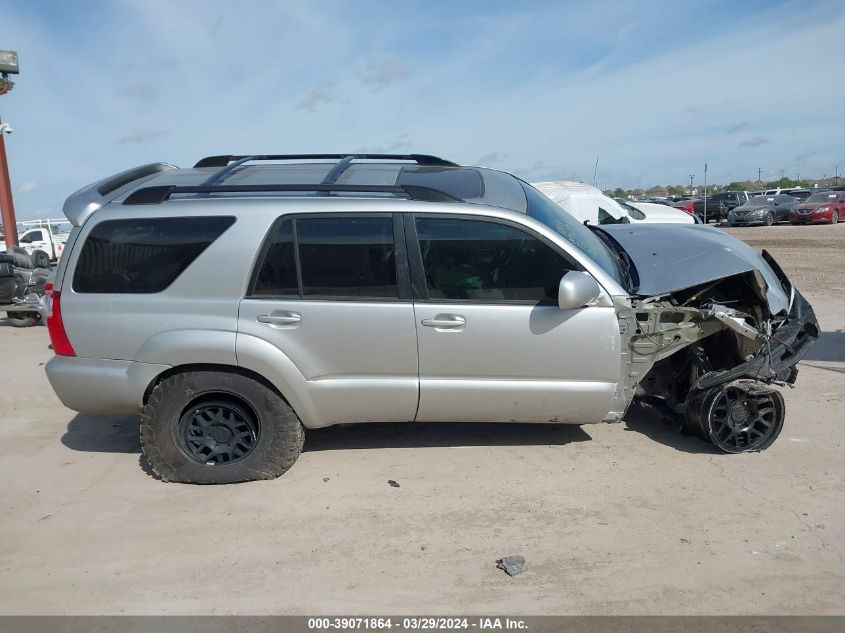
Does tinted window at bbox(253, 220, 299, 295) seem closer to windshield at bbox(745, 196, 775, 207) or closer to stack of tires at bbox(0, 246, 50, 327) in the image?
stack of tires at bbox(0, 246, 50, 327)

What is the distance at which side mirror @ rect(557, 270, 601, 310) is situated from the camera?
4.06m

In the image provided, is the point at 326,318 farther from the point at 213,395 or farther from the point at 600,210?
the point at 600,210

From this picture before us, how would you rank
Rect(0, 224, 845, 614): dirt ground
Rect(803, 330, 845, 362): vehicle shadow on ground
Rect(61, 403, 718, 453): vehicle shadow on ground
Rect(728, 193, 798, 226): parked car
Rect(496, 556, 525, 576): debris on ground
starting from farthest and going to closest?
Rect(728, 193, 798, 226): parked car → Rect(803, 330, 845, 362): vehicle shadow on ground → Rect(61, 403, 718, 453): vehicle shadow on ground → Rect(496, 556, 525, 576): debris on ground → Rect(0, 224, 845, 614): dirt ground

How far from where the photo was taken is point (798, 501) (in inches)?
159

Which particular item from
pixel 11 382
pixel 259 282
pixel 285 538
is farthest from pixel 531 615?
pixel 11 382

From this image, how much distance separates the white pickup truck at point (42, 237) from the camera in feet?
72.0

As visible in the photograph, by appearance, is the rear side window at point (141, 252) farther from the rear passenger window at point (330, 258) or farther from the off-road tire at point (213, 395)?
the off-road tire at point (213, 395)

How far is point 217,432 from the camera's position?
445 cm

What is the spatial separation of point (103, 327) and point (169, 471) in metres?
1.01

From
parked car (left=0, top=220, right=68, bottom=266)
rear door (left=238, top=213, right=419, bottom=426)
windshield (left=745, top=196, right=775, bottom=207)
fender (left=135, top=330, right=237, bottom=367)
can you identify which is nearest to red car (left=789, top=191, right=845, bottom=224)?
windshield (left=745, top=196, right=775, bottom=207)

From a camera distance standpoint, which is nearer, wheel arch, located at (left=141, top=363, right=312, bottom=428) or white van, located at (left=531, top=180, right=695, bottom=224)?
wheel arch, located at (left=141, top=363, right=312, bottom=428)

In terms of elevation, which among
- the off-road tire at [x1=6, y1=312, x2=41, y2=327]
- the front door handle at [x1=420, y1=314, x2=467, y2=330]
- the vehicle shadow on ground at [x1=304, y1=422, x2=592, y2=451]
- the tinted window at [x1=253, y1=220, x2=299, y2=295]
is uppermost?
the tinted window at [x1=253, y1=220, x2=299, y2=295]

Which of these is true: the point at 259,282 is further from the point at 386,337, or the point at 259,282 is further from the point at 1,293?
the point at 1,293

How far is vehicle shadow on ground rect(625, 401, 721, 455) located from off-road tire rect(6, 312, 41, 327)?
30.0 ft
